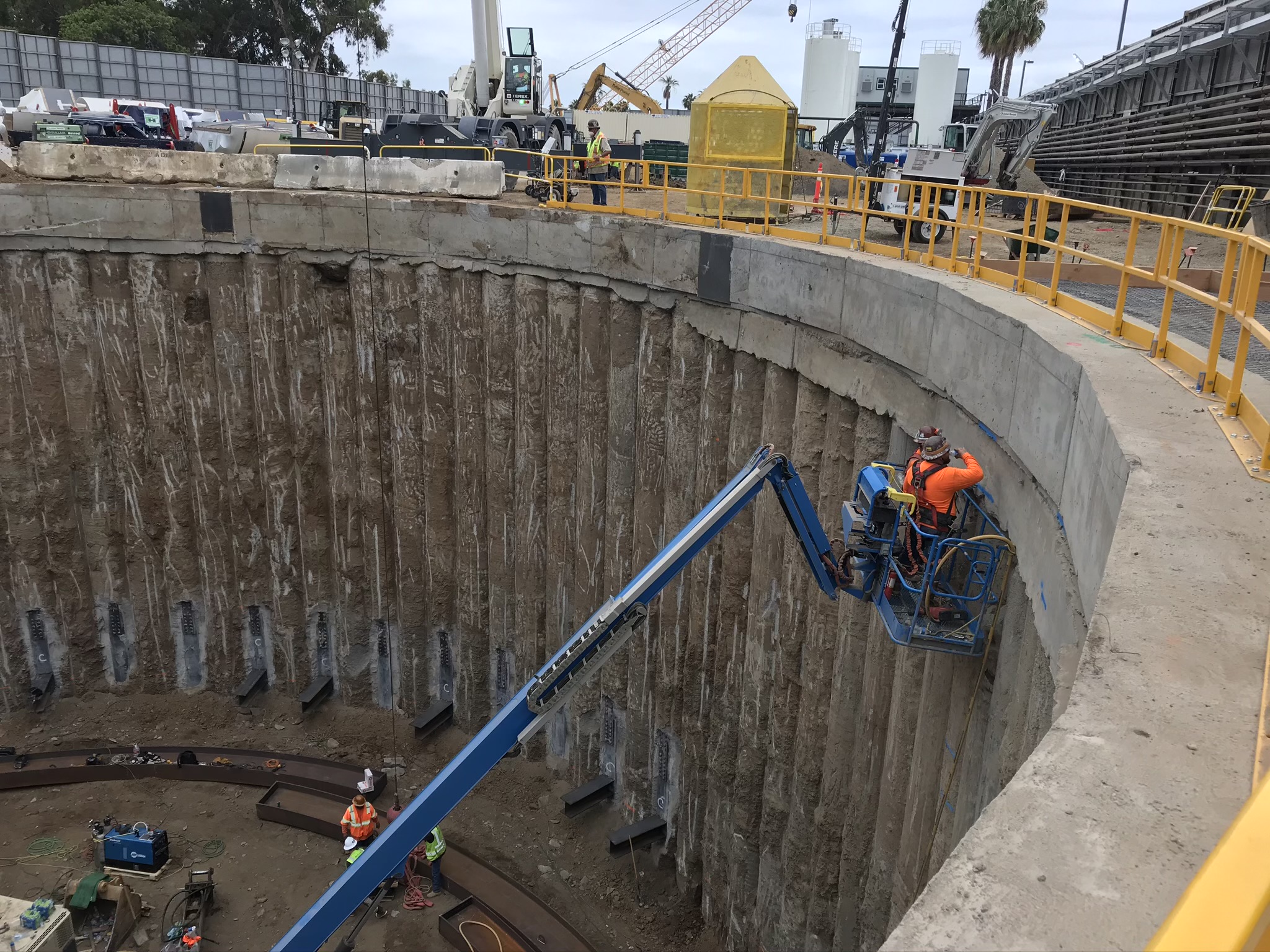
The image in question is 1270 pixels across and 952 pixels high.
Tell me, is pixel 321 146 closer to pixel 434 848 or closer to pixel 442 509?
pixel 442 509

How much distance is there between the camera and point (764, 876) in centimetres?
1082

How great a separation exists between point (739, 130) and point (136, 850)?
44.9ft

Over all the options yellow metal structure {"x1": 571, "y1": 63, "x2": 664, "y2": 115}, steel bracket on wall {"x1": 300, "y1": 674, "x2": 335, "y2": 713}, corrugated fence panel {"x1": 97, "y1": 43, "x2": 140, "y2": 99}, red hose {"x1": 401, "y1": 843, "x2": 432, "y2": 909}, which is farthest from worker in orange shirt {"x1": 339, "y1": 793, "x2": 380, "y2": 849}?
corrugated fence panel {"x1": 97, "y1": 43, "x2": 140, "y2": 99}

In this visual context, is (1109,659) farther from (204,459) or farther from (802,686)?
(204,459)

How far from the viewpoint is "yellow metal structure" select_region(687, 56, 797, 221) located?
47.2 ft

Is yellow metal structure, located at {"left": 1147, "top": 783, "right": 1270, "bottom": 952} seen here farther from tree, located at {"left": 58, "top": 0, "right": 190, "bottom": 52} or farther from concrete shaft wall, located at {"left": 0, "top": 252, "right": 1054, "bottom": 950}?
tree, located at {"left": 58, "top": 0, "right": 190, "bottom": 52}

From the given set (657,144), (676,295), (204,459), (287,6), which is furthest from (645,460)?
(287,6)

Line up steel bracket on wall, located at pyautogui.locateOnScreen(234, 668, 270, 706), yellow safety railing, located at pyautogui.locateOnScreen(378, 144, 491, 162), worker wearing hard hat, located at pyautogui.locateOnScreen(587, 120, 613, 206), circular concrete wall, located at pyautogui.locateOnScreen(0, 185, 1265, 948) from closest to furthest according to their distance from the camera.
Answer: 1. circular concrete wall, located at pyautogui.locateOnScreen(0, 185, 1265, 948)
2. worker wearing hard hat, located at pyautogui.locateOnScreen(587, 120, 613, 206)
3. steel bracket on wall, located at pyautogui.locateOnScreen(234, 668, 270, 706)
4. yellow safety railing, located at pyautogui.locateOnScreen(378, 144, 491, 162)

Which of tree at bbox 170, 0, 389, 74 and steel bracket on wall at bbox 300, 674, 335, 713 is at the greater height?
tree at bbox 170, 0, 389, 74

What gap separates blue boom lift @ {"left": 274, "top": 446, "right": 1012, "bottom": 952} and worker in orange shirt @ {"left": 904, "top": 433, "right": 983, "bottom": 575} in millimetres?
103

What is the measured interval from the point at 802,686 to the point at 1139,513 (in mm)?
5946

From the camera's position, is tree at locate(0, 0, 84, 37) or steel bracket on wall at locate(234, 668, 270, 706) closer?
steel bracket on wall at locate(234, 668, 270, 706)

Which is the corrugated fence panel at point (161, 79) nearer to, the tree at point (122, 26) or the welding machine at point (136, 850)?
the tree at point (122, 26)

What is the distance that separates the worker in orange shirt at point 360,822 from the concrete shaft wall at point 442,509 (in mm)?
3180
